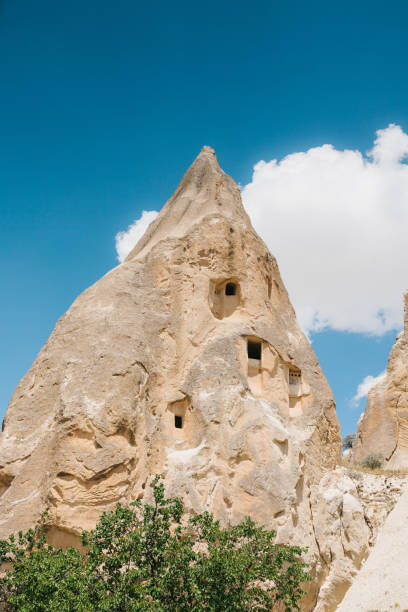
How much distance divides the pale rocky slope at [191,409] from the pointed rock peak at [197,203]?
16 cm

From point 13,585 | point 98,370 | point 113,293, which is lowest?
point 13,585

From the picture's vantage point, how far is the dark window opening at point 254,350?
60.3ft

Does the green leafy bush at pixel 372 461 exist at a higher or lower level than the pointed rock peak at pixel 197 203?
lower

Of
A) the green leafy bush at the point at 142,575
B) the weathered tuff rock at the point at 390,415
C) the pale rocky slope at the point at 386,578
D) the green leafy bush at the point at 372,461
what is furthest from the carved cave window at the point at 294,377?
the pale rocky slope at the point at 386,578

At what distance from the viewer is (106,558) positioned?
36.8 ft

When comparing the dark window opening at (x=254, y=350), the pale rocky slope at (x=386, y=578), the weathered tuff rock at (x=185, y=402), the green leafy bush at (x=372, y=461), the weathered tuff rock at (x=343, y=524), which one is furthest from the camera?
the green leafy bush at (x=372, y=461)

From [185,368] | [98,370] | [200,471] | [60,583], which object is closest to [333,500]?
[200,471]

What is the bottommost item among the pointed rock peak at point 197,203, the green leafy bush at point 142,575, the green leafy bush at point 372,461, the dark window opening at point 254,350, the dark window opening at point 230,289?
the green leafy bush at point 142,575

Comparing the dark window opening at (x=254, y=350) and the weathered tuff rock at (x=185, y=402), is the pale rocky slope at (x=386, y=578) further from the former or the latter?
the dark window opening at (x=254, y=350)

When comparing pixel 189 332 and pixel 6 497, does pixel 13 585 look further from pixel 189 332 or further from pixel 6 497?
pixel 189 332

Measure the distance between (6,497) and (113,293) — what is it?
650 cm

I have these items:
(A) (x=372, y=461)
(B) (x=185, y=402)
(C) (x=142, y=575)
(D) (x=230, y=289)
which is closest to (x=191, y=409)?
(B) (x=185, y=402)

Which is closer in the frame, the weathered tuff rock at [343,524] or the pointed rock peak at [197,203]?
the weathered tuff rock at [343,524]

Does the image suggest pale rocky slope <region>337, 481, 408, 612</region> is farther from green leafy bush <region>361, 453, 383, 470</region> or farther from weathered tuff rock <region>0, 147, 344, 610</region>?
green leafy bush <region>361, 453, 383, 470</region>
